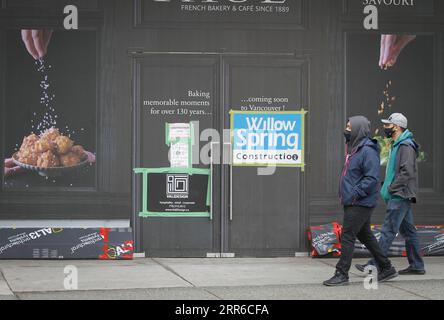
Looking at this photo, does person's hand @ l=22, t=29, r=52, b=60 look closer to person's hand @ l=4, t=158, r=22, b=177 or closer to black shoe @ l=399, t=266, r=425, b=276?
person's hand @ l=4, t=158, r=22, b=177

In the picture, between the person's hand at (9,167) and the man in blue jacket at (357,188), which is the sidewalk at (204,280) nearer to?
the man in blue jacket at (357,188)

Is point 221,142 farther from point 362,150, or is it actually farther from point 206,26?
point 362,150

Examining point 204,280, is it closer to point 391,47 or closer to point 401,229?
point 401,229

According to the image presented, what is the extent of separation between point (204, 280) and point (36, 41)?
3.93m

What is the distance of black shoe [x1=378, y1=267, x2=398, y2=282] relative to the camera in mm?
9758

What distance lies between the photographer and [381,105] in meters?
12.0

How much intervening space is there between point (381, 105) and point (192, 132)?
258 cm


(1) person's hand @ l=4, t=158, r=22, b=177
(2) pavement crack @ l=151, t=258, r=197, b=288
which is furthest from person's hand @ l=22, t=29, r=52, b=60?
(2) pavement crack @ l=151, t=258, r=197, b=288

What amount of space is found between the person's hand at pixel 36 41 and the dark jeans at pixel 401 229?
191 inches

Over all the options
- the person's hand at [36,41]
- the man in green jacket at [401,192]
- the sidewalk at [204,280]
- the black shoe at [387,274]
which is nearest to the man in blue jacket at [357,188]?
the sidewalk at [204,280]

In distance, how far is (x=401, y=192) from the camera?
395 inches

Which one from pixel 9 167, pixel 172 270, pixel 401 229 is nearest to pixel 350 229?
pixel 401 229

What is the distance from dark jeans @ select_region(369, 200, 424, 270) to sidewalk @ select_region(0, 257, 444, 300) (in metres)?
0.26

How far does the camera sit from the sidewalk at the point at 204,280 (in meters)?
8.97
